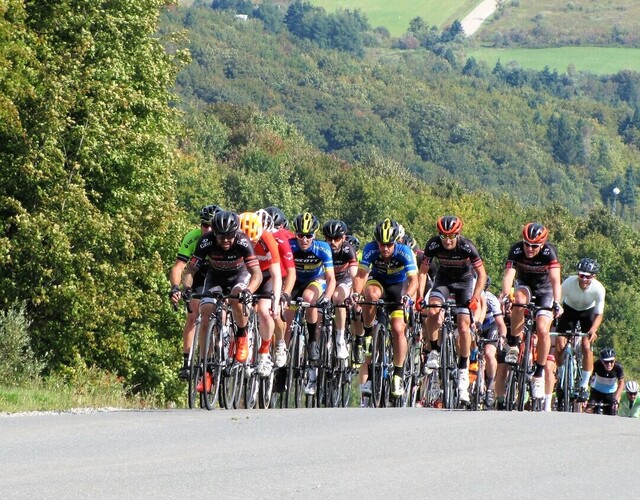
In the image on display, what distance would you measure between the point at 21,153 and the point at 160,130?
5.48 metres

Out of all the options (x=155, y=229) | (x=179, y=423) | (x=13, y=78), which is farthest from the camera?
(x=155, y=229)

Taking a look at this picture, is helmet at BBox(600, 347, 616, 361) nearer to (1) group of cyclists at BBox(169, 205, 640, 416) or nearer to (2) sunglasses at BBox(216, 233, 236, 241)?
(1) group of cyclists at BBox(169, 205, 640, 416)

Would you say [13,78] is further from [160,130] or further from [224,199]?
[224,199]

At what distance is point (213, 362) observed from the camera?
15867 millimetres

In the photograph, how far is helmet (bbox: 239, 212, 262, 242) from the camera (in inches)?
663

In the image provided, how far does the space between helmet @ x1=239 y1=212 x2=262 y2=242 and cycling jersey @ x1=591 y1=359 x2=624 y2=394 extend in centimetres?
785

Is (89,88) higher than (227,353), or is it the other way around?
(89,88)

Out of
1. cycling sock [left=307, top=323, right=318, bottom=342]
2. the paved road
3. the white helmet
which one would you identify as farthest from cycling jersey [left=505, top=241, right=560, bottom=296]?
the white helmet

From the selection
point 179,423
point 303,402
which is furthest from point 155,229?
point 179,423

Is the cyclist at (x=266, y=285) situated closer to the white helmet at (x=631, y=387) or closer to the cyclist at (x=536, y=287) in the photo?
the cyclist at (x=536, y=287)

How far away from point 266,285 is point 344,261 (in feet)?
7.74

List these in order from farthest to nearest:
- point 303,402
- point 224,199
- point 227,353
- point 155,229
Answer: point 224,199, point 155,229, point 303,402, point 227,353

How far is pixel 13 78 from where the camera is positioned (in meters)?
33.5

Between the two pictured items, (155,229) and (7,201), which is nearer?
(7,201)
